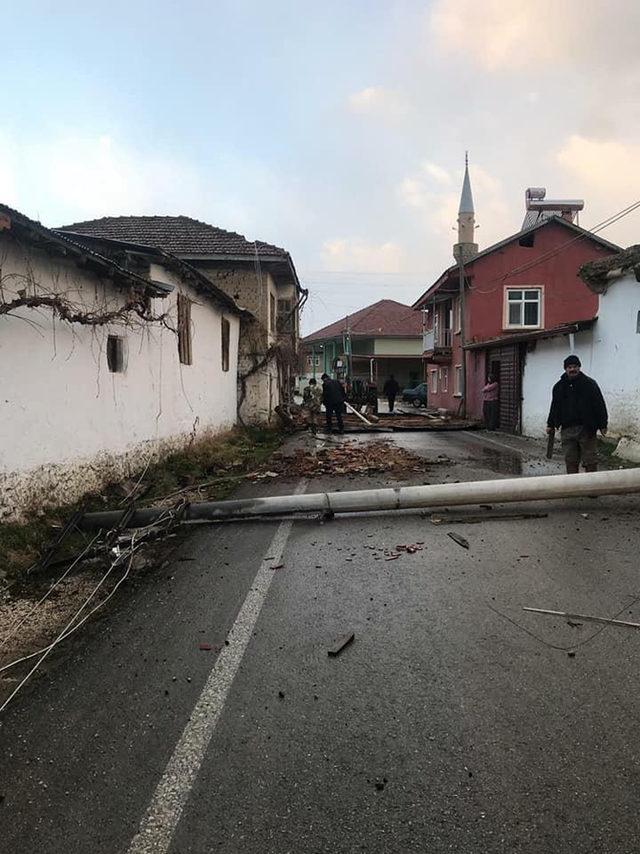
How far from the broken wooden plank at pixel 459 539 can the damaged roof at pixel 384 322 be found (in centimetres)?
4633

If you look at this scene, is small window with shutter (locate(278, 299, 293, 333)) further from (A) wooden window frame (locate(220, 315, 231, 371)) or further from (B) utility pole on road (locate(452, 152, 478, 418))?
(B) utility pole on road (locate(452, 152, 478, 418))

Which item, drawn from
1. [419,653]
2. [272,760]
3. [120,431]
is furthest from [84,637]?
[120,431]

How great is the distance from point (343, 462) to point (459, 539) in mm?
5592

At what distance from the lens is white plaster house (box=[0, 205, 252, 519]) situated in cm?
605

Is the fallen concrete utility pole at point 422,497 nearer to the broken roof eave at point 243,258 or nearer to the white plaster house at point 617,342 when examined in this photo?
the white plaster house at point 617,342

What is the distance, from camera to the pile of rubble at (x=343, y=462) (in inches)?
405

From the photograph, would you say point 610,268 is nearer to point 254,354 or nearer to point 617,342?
point 617,342

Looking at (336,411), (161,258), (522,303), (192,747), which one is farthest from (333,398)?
(192,747)

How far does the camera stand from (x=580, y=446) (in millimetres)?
8242

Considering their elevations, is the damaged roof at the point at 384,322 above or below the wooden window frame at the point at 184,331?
above

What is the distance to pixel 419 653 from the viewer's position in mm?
3504

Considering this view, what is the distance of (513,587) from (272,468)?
694 centimetres

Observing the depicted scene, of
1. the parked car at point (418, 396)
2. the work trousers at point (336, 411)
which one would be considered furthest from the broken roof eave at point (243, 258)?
the parked car at point (418, 396)

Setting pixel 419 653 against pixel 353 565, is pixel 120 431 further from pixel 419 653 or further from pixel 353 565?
pixel 419 653
